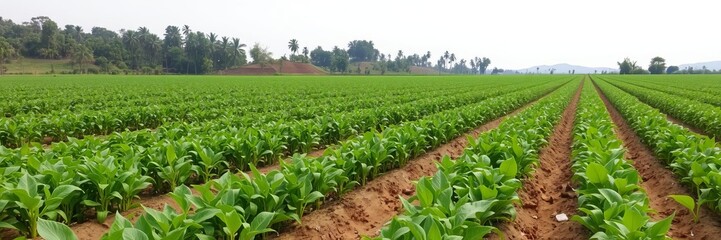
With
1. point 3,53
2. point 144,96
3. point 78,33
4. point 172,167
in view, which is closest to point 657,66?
point 144,96

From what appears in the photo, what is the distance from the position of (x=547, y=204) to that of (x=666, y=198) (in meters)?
1.57

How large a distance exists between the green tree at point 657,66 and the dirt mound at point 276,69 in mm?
100754

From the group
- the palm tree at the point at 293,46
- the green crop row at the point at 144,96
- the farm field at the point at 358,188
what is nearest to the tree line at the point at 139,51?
the palm tree at the point at 293,46

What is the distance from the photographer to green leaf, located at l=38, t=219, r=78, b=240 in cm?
272

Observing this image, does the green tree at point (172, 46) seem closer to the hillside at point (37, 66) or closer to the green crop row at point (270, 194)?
the hillside at point (37, 66)

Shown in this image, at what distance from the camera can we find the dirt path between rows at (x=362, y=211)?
4.79 meters

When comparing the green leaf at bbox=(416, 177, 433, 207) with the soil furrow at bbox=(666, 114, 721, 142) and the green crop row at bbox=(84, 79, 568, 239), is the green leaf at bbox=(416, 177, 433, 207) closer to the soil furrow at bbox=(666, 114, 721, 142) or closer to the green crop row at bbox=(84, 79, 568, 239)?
the green crop row at bbox=(84, 79, 568, 239)

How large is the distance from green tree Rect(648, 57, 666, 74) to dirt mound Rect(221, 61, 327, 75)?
101 m

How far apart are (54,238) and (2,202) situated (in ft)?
5.49

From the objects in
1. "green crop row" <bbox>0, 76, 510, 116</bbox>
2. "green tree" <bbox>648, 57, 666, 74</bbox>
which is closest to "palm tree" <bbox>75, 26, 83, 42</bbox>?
"green crop row" <bbox>0, 76, 510, 116</bbox>

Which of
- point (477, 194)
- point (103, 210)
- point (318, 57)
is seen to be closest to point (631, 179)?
point (477, 194)

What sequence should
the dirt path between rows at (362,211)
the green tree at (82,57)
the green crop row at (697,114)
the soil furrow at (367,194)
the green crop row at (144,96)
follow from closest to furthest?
the soil furrow at (367,194) → the dirt path between rows at (362,211) → the green crop row at (697,114) → the green crop row at (144,96) → the green tree at (82,57)

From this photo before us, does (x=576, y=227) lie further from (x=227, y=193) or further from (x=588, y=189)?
(x=227, y=193)

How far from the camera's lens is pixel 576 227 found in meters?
4.77
